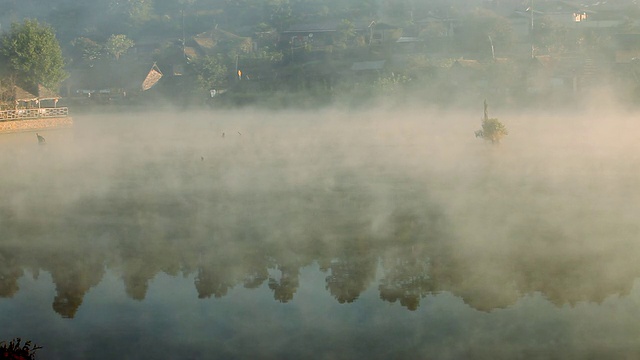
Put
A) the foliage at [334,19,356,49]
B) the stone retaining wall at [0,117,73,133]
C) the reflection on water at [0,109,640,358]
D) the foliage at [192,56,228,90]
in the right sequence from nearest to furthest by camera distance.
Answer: the reflection on water at [0,109,640,358]
the stone retaining wall at [0,117,73,133]
the foliage at [192,56,228,90]
the foliage at [334,19,356,49]

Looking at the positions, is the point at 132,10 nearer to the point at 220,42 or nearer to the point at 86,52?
the point at 86,52

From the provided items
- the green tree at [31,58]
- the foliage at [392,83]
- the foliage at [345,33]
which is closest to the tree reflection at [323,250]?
the foliage at [392,83]

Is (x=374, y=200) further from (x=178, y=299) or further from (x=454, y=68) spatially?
(x=454, y=68)

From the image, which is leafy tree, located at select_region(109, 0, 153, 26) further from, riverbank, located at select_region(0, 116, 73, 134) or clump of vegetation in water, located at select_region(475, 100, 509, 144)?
clump of vegetation in water, located at select_region(475, 100, 509, 144)

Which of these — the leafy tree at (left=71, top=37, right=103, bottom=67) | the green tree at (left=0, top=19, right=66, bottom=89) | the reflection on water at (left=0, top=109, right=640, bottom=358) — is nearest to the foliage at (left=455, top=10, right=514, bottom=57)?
the reflection on water at (left=0, top=109, right=640, bottom=358)

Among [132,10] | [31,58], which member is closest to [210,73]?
[31,58]

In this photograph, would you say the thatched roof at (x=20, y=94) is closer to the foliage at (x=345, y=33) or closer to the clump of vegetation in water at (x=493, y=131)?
the foliage at (x=345, y=33)

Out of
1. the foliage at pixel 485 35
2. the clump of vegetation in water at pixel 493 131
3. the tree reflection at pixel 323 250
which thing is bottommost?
the tree reflection at pixel 323 250
